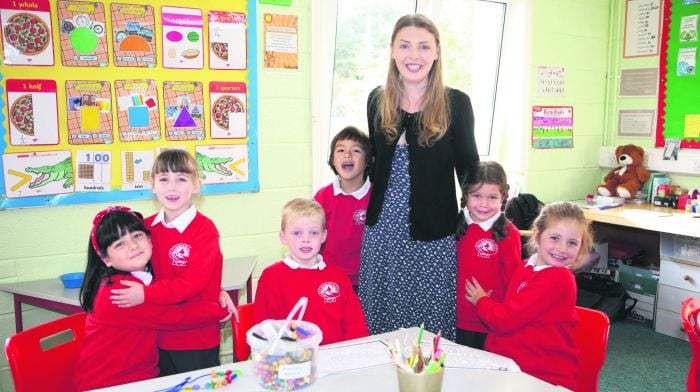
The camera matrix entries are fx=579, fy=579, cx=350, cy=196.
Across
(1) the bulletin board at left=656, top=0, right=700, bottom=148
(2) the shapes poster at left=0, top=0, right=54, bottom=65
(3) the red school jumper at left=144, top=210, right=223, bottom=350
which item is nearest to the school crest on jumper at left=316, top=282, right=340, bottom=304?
(3) the red school jumper at left=144, top=210, right=223, bottom=350

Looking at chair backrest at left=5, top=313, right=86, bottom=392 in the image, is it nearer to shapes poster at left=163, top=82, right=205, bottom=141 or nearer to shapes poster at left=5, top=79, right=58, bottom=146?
shapes poster at left=5, top=79, right=58, bottom=146

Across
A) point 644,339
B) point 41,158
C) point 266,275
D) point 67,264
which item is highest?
point 41,158

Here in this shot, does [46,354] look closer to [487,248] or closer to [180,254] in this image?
[180,254]

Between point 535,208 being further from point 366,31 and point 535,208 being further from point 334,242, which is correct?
point 334,242

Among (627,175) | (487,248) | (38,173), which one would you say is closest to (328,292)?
(487,248)

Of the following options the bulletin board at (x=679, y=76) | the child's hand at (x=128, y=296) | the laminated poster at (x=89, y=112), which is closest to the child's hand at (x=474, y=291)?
the child's hand at (x=128, y=296)

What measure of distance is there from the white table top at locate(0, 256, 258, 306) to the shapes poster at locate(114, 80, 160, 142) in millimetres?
707

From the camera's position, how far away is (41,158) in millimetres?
2504

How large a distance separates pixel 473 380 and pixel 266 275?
2.52 feet

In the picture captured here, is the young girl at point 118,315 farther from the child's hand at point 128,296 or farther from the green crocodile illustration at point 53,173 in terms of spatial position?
the green crocodile illustration at point 53,173

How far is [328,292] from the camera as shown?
185 centimetres

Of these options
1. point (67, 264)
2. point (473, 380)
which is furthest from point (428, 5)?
point (473, 380)

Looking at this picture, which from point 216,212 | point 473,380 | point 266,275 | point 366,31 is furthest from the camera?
point 366,31

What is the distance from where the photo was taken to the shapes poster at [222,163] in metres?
2.86
